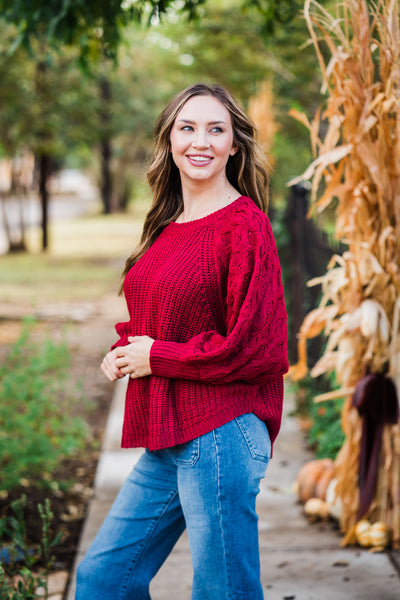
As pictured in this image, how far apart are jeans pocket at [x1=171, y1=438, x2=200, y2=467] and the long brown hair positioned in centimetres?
68

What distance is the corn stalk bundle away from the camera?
9.76ft

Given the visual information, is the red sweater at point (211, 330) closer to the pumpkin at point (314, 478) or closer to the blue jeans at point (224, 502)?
the blue jeans at point (224, 502)

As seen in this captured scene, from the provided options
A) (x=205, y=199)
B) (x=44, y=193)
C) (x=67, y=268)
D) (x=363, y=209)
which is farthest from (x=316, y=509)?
(x=44, y=193)

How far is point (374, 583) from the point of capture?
10.1 feet

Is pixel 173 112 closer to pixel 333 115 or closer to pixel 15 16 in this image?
pixel 333 115

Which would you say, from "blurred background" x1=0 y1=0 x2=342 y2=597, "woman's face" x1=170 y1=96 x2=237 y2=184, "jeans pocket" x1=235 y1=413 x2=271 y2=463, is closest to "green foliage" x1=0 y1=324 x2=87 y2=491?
"blurred background" x1=0 y1=0 x2=342 y2=597

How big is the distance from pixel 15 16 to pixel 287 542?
11.9 ft

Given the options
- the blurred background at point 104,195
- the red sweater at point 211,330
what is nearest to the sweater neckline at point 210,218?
the red sweater at point 211,330

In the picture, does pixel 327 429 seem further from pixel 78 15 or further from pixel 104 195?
pixel 104 195

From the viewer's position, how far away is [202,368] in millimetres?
1873

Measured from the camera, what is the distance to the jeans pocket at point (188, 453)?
1.89 metres

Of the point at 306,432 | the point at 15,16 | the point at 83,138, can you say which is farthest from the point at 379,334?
the point at 83,138

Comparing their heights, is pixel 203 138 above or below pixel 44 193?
below

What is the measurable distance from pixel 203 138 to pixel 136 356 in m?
0.65
